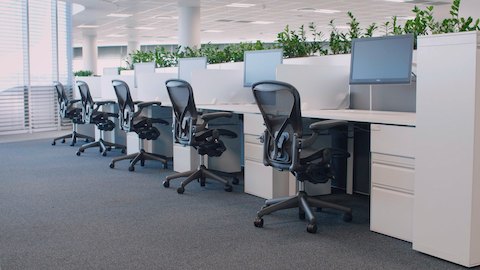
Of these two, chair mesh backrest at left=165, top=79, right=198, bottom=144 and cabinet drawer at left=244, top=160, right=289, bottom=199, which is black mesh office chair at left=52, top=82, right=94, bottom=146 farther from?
cabinet drawer at left=244, top=160, right=289, bottom=199

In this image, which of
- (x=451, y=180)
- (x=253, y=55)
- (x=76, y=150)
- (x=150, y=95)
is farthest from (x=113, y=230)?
(x=76, y=150)

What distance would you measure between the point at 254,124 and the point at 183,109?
631 mm

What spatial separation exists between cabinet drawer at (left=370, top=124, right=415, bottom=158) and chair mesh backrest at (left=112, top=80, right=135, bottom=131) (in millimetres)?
2857

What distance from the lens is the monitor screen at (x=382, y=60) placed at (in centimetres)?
341

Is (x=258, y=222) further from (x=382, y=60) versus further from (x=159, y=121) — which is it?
(x=159, y=121)

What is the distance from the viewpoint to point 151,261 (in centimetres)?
261

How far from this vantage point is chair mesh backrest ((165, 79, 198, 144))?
414 cm

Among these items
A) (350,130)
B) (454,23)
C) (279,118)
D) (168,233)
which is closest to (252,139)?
(350,130)

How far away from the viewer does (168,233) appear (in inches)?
122

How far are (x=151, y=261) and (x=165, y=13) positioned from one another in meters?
10.7

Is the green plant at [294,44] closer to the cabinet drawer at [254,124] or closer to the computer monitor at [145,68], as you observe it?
the cabinet drawer at [254,124]

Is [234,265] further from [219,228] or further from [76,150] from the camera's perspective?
[76,150]

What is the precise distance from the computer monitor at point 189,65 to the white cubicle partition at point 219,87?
0.34 metres

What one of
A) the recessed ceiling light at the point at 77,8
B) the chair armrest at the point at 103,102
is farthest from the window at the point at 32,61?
the chair armrest at the point at 103,102
